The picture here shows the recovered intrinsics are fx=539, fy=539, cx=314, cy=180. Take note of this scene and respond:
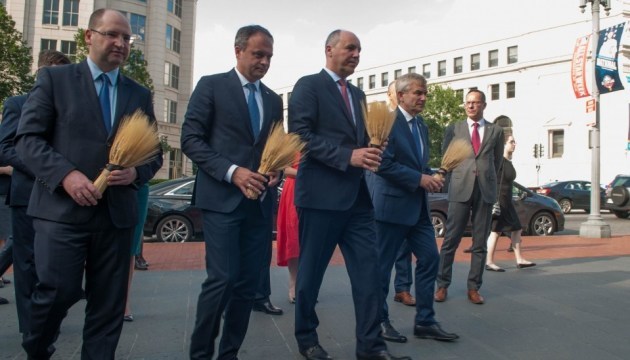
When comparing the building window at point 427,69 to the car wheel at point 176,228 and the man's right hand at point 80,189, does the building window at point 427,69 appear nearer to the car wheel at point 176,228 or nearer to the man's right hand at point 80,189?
the car wheel at point 176,228

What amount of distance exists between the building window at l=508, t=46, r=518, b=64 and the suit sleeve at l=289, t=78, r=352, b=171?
64.1 m

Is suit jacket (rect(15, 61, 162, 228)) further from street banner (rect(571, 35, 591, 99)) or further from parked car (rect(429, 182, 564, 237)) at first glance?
street banner (rect(571, 35, 591, 99))

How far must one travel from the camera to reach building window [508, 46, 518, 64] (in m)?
62.1

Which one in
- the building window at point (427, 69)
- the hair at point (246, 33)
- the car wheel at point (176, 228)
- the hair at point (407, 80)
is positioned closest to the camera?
the hair at point (246, 33)

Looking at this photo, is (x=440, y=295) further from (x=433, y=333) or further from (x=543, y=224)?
(x=543, y=224)

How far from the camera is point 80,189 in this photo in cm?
271

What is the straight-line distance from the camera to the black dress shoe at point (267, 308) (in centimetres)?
517

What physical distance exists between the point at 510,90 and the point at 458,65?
1059cm

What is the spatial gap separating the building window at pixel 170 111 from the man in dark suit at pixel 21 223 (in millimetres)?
48716

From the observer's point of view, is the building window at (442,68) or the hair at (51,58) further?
the building window at (442,68)

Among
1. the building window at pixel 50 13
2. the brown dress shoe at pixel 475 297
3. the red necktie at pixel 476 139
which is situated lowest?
the brown dress shoe at pixel 475 297

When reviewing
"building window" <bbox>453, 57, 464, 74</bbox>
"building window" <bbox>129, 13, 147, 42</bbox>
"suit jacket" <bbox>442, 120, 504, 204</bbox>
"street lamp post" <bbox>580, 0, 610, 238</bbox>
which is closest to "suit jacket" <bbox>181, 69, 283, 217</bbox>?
"suit jacket" <bbox>442, 120, 504, 204</bbox>

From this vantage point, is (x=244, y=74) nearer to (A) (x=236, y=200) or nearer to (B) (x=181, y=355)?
(A) (x=236, y=200)

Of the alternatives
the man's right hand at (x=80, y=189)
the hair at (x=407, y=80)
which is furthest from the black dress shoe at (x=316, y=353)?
the hair at (x=407, y=80)
